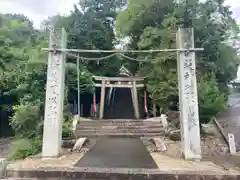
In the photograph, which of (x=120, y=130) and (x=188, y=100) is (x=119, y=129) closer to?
(x=120, y=130)

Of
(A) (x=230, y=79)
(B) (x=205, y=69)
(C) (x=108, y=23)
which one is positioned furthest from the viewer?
(C) (x=108, y=23)

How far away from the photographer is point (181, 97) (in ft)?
22.8

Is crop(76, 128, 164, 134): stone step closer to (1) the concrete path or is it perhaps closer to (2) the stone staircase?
(2) the stone staircase

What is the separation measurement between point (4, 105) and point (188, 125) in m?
11.0

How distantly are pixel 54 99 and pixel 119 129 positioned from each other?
19.1ft

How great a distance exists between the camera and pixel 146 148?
340 inches

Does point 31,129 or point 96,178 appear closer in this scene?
point 96,178

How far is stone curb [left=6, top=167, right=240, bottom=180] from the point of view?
4930 millimetres

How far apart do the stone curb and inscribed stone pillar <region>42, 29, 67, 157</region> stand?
152 centimetres

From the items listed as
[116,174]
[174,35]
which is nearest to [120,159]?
[116,174]

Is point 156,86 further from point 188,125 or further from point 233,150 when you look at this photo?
point 188,125

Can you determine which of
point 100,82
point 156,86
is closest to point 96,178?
point 156,86

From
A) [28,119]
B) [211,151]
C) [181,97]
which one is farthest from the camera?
[28,119]

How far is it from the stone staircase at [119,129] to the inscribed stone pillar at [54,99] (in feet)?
14.8
